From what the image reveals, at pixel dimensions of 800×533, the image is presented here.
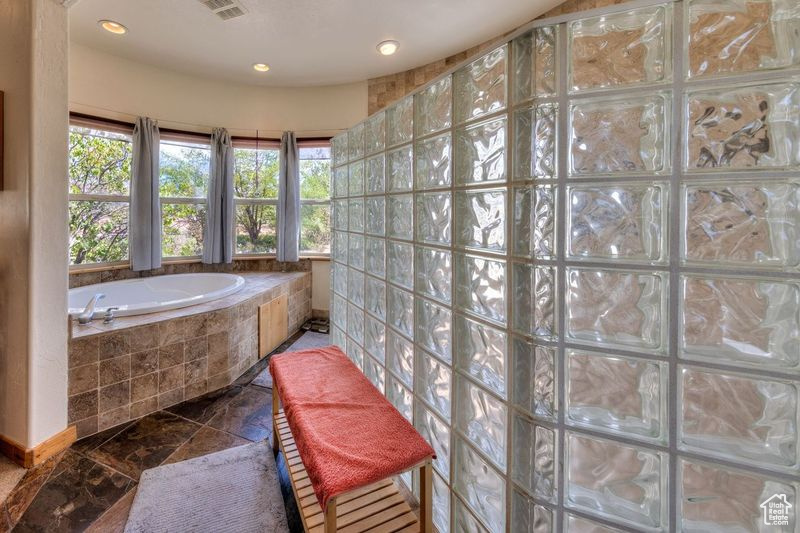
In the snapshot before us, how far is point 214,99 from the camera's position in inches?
140

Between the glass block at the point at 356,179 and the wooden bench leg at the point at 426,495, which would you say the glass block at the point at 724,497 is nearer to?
the wooden bench leg at the point at 426,495

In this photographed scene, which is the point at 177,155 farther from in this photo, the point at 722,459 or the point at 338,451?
the point at 722,459

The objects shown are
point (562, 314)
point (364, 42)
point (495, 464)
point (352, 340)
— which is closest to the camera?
point (562, 314)

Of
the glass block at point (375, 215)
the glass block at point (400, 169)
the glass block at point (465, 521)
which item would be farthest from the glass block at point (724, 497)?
the glass block at point (375, 215)

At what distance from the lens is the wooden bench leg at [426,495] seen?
111 centimetres

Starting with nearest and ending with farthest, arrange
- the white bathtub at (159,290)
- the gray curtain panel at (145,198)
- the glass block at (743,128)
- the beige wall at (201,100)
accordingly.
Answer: the glass block at (743,128)
the white bathtub at (159,290)
the beige wall at (201,100)
the gray curtain panel at (145,198)

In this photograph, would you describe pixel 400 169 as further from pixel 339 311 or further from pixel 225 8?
pixel 225 8

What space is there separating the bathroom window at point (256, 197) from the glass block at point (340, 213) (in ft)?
6.48

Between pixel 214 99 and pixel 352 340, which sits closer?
Answer: pixel 352 340

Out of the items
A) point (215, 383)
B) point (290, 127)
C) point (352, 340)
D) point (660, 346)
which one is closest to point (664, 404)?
point (660, 346)

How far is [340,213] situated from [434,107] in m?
1.10

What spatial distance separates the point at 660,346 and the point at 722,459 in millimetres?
250

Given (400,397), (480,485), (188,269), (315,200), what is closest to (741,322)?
(480,485)

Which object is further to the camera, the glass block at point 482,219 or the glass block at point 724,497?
the glass block at point 482,219
